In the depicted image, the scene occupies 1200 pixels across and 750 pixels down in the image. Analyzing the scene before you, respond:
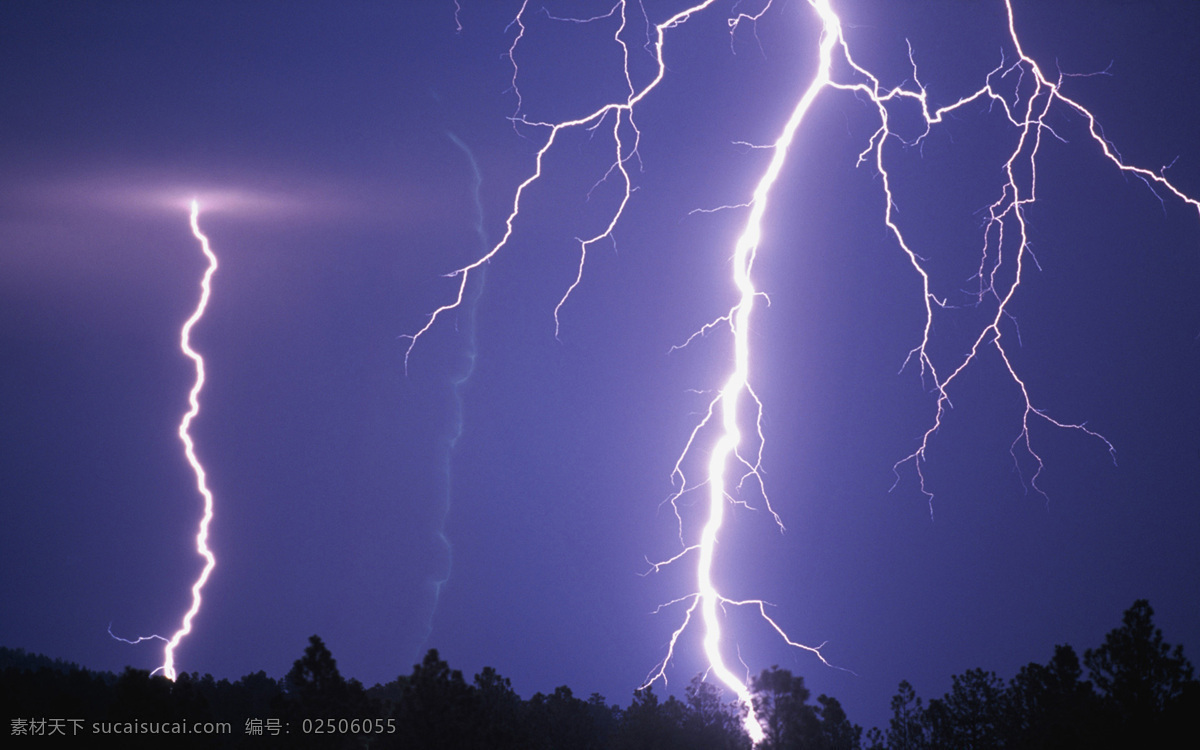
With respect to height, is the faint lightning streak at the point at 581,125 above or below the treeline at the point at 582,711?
above

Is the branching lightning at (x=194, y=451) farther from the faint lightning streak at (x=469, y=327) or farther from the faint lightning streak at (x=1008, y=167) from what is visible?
the faint lightning streak at (x=1008, y=167)

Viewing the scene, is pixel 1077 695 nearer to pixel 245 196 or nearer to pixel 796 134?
pixel 796 134

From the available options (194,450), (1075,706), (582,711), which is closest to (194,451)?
(194,450)

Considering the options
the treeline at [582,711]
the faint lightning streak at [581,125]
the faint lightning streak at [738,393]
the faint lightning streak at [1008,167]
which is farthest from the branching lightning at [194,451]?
the faint lightning streak at [1008,167]

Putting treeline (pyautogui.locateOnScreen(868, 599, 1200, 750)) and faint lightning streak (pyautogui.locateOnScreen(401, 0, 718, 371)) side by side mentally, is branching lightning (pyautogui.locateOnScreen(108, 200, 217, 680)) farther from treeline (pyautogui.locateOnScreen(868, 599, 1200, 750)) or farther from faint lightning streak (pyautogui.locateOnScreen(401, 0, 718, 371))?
treeline (pyautogui.locateOnScreen(868, 599, 1200, 750))

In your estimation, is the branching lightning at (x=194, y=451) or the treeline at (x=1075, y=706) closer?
the treeline at (x=1075, y=706)

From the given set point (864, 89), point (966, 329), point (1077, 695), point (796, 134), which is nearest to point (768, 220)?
point (796, 134)
